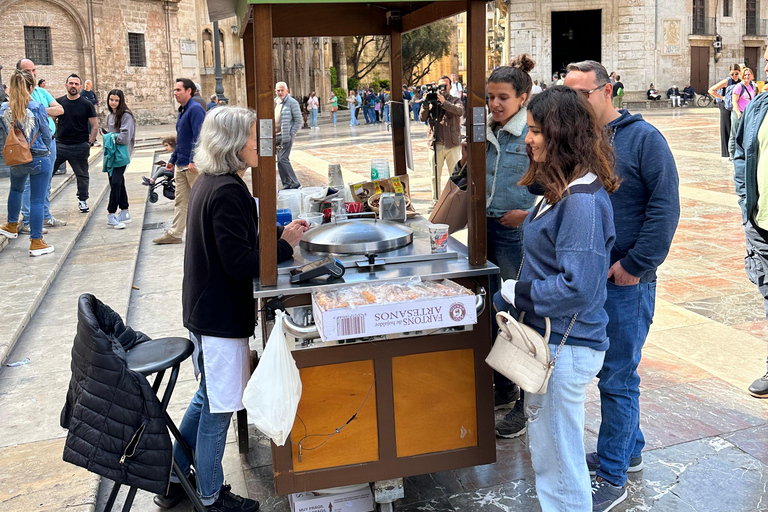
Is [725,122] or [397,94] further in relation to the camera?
[725,122]

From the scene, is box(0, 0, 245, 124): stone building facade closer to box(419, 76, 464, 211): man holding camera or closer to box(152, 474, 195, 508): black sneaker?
box(419, 76, 464, 211): man holding camera

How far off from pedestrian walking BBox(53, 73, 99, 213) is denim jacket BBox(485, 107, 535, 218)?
7.46 metres

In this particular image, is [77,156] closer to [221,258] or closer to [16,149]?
[16,149]

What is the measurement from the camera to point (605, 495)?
3094 millimetres

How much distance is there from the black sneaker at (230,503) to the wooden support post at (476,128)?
1.41 meters

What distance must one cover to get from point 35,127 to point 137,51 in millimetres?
26683

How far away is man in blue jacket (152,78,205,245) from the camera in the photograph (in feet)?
25.7

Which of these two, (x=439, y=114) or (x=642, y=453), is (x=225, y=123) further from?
(x=439, y=114)

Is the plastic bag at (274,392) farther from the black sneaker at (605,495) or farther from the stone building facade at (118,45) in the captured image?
the stone building facade at (118,45)

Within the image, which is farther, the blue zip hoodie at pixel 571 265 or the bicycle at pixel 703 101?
the bicycle at pixel 703 101

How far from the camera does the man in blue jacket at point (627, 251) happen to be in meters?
2.84

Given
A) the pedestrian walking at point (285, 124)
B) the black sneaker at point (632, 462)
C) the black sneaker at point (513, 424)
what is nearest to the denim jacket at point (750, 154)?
the black sneaker at point (632, 462)

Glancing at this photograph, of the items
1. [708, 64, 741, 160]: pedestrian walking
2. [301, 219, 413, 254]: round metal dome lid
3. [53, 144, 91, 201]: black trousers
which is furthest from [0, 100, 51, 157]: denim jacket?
[708, 64, 741, 160]: pedestrian walking

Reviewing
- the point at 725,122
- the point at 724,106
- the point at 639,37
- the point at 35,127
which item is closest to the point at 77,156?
the point at 35,127
